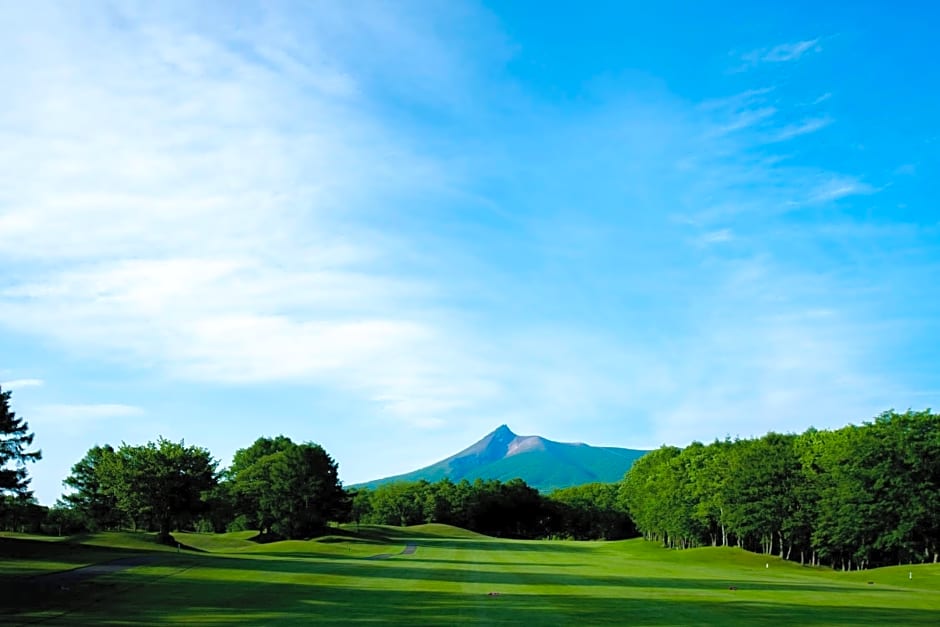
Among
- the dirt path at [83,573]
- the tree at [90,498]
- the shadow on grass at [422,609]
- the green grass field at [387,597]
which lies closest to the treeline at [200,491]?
the tree at [90,498]

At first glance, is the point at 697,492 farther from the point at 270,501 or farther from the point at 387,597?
the point at 387,597

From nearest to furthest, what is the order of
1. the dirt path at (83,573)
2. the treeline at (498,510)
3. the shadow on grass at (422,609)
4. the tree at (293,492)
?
the shadow on grass at (422,609)
the dirt path at (83,573)
the tree at (293,492)
the treeline at (498,510)

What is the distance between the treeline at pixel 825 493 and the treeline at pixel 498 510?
64522mm

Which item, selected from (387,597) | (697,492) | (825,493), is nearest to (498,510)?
(697,492)

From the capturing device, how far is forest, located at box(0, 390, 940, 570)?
62.7 meters

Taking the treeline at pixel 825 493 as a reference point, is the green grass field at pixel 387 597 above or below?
below

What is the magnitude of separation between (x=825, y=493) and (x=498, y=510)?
99272mm

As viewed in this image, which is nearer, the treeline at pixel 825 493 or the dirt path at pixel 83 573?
the dirt path at pixel 83 573

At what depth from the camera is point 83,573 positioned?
91.5 feet

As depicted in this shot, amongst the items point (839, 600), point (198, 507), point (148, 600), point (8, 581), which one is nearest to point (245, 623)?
point (148, 600)

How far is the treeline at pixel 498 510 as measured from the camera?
510 ft

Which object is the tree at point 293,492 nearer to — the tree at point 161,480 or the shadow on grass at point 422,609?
the tree at point 161,480

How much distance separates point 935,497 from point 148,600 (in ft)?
204

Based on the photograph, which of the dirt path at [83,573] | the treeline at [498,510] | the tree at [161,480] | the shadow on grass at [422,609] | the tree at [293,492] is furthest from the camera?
the treeline at [498,510]
